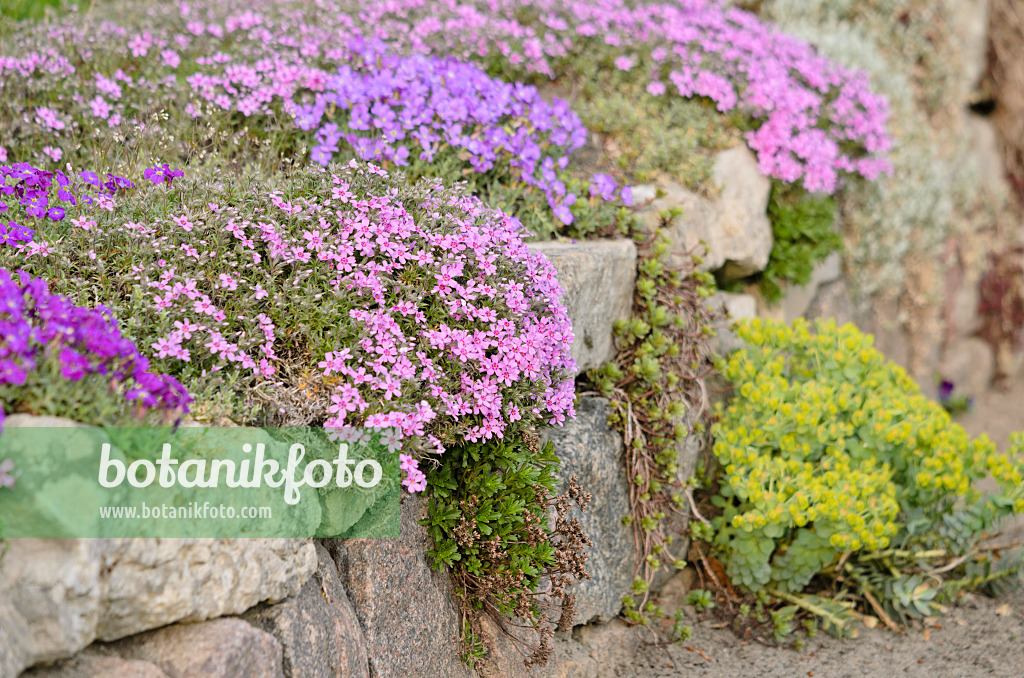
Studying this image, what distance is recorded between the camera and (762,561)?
3.52 m

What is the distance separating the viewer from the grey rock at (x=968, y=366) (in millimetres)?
7066

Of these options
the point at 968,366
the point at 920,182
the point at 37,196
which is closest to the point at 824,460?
the point at 37,196

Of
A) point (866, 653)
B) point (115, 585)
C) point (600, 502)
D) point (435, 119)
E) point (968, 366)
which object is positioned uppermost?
point (435, 119)

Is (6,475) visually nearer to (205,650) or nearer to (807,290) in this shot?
(205,650)

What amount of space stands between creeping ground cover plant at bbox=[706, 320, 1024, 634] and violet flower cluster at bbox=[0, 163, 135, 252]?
8.63 feet

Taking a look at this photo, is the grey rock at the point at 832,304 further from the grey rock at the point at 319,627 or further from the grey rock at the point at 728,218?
the grey rock at the point at 319,627

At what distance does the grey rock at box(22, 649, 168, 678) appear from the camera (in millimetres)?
1707

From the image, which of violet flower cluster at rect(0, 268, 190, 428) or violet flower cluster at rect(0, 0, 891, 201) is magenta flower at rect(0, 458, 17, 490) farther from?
violet flower cluster at rect(0, 0, 891, 201)

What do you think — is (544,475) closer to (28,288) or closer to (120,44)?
(28,288)

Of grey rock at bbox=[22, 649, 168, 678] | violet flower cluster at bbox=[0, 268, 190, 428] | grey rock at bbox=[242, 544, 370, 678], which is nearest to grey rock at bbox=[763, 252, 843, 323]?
grey rock at bbox=[242, 544, 370, 678]

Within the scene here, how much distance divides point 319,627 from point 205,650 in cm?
35

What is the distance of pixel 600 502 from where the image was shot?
3221 mm

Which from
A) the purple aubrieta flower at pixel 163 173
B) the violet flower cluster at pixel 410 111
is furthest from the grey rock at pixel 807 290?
the purple aubrieta flower at pixel 163 173

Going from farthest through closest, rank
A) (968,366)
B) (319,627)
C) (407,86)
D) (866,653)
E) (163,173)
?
(968,366) < (407,86) < (866,653) < (163,173) < (319,627)
